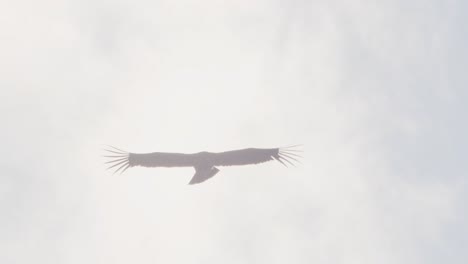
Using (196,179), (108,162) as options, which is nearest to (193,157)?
(196,179)

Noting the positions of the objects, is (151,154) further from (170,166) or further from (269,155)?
(269,155)

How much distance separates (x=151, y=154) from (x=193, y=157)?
1.77m

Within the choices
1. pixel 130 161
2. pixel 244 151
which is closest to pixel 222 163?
pixel 244 151

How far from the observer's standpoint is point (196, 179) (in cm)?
4419

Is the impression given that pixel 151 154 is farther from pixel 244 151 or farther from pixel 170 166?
pixel 244 151

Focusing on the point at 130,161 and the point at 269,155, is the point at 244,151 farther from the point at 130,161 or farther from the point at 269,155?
the point at 130,161

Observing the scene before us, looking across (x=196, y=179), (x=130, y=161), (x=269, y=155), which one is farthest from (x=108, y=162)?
(x=269, y=155)

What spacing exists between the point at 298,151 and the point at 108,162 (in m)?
7.76

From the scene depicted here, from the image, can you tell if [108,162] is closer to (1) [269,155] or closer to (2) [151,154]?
(2) [151,154]

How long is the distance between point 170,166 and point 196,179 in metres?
1.31

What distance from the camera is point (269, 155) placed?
4441cm

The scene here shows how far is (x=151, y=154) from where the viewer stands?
4431cm

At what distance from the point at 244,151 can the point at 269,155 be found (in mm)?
1066

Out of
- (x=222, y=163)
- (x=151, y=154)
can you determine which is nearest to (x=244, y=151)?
(x=222, y=163)
